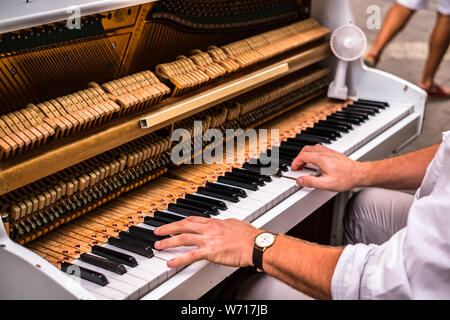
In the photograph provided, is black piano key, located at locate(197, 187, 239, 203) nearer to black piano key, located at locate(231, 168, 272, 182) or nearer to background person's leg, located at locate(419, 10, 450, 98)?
black piano key, located at locate(231, 168, 272, 182)

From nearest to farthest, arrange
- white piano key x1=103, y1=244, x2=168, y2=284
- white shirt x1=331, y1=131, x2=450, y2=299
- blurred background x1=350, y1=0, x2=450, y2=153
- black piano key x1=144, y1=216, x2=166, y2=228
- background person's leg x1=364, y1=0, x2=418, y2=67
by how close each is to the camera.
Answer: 1. white shirt x1=331, y1=131, x2=450, y2=299
2. white piano key x1=103, y1=244, x2=168, y2=284
3. black piano key x1=144, y1=216, x2=166, y2=228
4. blurred background x1=350, y1=0, x2=450, y2=153
5. background person's leg x1=364, y1=0, x2=418, y2=67

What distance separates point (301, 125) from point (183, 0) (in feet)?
3.19

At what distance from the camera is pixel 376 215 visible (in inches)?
107

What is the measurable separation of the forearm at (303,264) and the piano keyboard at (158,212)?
30 centimetres

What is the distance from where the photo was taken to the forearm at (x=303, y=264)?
1.66 meters

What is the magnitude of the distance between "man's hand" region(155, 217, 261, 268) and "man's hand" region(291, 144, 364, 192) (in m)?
0.57

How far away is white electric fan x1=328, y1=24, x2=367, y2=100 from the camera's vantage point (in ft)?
10.5

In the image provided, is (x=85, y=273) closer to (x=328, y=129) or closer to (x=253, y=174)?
(x=253, y=174)

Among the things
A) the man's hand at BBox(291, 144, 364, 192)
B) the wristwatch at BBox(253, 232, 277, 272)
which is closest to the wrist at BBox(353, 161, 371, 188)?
the man's hand at BBox(291, 144, 364, 192)

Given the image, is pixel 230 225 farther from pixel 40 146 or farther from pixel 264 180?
pixel 40 146

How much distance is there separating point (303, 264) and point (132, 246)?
0.57 meters

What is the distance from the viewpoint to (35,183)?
1892mm

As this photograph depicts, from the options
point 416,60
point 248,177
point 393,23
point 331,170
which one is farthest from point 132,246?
point 416,60

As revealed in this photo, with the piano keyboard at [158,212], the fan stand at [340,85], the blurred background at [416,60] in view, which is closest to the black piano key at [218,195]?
the piano keyboard at [158,212]
